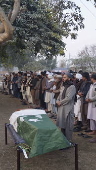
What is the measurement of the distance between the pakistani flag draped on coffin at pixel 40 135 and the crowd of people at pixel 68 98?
0.96 m

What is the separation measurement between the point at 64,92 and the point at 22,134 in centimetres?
160

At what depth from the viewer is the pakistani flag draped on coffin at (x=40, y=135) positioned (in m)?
4.29

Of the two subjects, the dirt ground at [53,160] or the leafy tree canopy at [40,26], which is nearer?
the dirt ground at [53,160]

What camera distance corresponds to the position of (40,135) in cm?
436

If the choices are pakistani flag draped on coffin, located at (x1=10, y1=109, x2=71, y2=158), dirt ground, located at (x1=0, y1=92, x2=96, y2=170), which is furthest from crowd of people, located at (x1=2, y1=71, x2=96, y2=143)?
pakistani flag draped on coffin, located at (x1=10, y1=109, x2=71, y2=158)

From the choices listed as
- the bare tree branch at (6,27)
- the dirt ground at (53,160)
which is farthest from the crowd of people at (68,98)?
the bare tree branch at (6,27)

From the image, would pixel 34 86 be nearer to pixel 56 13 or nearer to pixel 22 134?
pixel 56 13

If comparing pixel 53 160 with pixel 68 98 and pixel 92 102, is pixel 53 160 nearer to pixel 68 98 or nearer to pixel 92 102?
pixel 68 98

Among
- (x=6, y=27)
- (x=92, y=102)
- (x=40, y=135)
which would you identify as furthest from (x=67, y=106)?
(x=6, y=27)

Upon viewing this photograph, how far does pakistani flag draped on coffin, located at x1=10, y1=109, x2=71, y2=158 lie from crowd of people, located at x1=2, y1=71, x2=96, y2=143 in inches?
37.8

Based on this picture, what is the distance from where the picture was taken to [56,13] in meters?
12.1

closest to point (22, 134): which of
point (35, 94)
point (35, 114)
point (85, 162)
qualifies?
point (35, 114)

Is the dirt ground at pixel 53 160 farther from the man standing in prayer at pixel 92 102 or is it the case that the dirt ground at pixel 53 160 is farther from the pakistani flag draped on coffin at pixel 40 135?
A: the man standing in prayer at pixel 92 102

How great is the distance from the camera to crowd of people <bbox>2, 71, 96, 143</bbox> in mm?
5836
